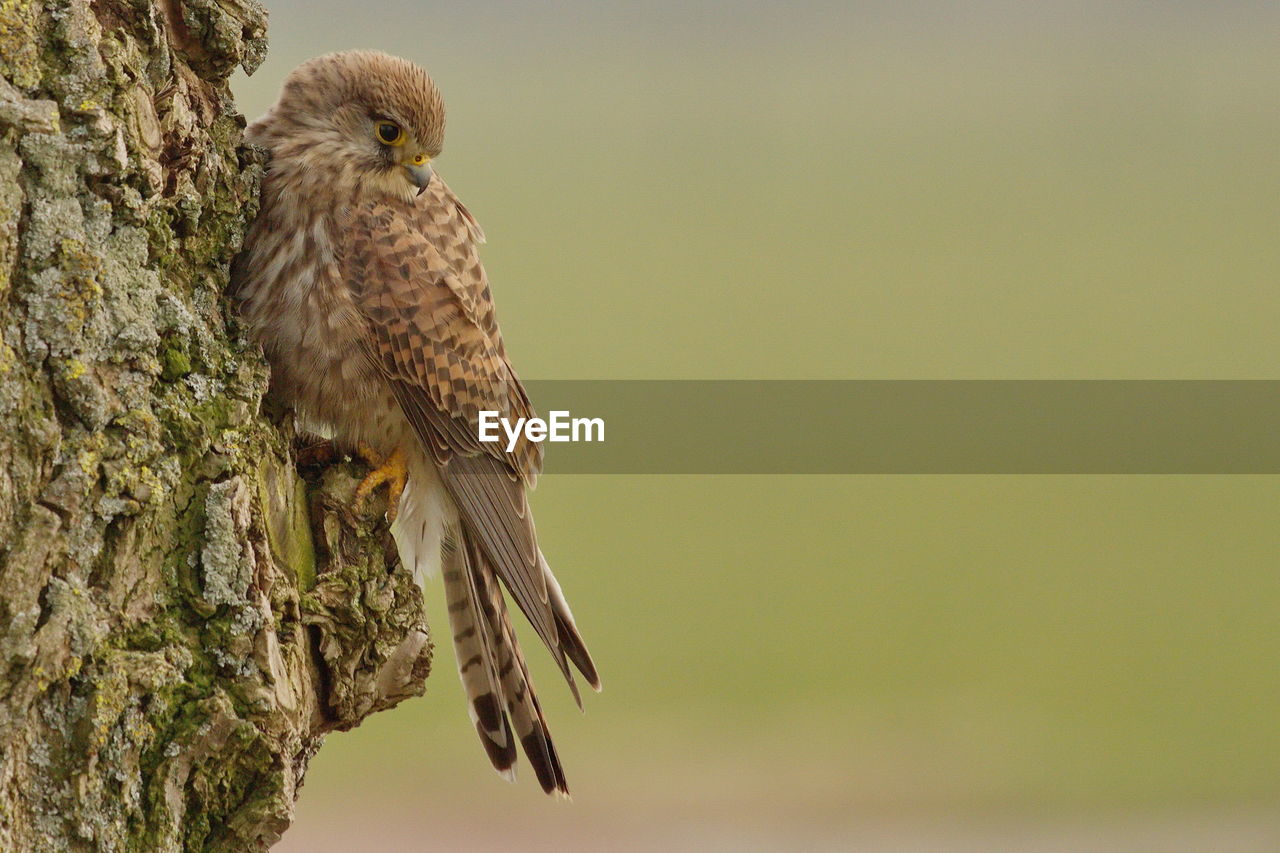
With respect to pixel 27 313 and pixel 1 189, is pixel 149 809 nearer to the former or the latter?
pixel 27 313

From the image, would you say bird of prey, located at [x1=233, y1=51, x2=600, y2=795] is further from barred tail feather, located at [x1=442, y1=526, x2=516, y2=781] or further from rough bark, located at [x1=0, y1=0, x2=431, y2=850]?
rough bark, located at [x1=0, y1=0, x2=431, y2=850]

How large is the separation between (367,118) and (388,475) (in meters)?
0.89

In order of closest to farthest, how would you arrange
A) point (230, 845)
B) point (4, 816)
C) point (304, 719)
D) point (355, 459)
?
point (4, 816)
point (230, 845)
point (304, 719)
point (355, 459)

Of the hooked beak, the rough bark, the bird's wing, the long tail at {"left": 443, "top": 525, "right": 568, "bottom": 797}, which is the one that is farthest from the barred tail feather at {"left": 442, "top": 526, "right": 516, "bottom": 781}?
the hooked beak

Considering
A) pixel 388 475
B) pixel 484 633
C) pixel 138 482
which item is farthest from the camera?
pixel 484 633

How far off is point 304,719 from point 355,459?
75 centimetres

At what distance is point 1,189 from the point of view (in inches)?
77.2

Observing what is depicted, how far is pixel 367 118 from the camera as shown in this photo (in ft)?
10.4

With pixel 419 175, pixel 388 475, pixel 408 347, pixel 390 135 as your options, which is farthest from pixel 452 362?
pixel 390 135

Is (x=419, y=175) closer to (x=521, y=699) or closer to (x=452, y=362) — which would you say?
(x=452, y=362)

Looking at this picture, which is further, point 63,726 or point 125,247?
point 125,247

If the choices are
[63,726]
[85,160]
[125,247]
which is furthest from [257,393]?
[63,726]

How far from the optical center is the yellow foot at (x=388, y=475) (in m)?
2.93

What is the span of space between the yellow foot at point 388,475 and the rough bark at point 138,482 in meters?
0.34
